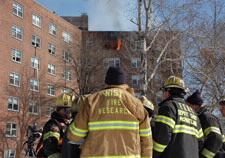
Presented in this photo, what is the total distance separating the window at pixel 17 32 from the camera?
3168cm

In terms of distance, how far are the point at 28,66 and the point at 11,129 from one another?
665 centimetres

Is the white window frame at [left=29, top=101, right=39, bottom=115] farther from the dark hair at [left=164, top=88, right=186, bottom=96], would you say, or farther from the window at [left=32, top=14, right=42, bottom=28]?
the dark hair at [left=164, top=88, right=186, bottom=96]

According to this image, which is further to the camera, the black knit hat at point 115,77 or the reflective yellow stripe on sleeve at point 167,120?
the reflective yellow stripe on sleeve at point 167,120

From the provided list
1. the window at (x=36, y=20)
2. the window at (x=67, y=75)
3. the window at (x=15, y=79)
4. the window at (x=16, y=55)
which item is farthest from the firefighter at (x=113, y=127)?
the window at (x=67, y=75)

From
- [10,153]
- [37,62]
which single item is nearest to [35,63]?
[37,62]

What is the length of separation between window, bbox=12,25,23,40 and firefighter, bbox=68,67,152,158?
29.6m

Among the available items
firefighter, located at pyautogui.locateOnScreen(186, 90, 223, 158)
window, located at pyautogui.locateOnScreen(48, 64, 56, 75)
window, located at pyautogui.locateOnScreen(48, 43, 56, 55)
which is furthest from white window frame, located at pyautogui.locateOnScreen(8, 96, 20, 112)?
firefighter, located at pyautogui.locateOnScreen(186, 90, 223, 158)

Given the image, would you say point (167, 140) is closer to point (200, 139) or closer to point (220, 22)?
point (200, 139)

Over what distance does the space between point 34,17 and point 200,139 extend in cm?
3209

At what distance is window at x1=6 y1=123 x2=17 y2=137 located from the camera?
29891 millimetres

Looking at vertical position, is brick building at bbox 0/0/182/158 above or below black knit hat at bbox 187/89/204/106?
above

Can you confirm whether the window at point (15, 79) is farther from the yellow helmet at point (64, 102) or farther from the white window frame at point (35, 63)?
the yellow helmet at point (64, 102)

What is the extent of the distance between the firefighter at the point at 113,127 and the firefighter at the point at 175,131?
1.74 ft

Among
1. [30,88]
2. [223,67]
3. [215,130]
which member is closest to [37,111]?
[30,88]
